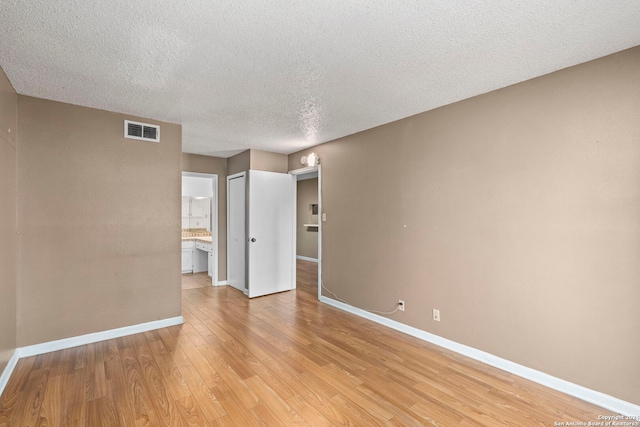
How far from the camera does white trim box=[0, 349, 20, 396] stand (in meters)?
2.22

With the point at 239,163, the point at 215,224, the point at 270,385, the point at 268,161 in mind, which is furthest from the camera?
the point at 215,224

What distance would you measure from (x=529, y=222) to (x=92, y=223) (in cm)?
425

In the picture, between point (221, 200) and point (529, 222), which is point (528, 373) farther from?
point (221, 200)

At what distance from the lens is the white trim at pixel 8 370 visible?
2.22 metres

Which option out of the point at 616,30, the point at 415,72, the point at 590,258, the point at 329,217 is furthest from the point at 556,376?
the point at 329,217

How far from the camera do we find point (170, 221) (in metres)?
3.56

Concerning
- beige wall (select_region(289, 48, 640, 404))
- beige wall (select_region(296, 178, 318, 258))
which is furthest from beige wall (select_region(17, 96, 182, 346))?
beige wall (select_region(296, 178, 318, 258))

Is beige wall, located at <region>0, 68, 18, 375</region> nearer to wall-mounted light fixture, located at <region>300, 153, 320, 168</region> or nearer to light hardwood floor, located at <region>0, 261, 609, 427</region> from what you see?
light hardwood floor, located at <region>0, 261, 609, 427</region>

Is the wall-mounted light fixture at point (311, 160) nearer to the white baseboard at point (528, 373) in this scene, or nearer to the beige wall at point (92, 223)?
the beige wall at point (92, 223)

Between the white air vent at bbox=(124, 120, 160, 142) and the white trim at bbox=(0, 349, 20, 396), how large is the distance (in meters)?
2.34

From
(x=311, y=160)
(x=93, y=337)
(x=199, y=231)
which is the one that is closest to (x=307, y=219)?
(x=199, y=231)

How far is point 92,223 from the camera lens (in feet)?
10.1

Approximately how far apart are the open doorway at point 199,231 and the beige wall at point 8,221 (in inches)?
100

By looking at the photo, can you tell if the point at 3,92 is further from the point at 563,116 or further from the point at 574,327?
the point at 574,327
